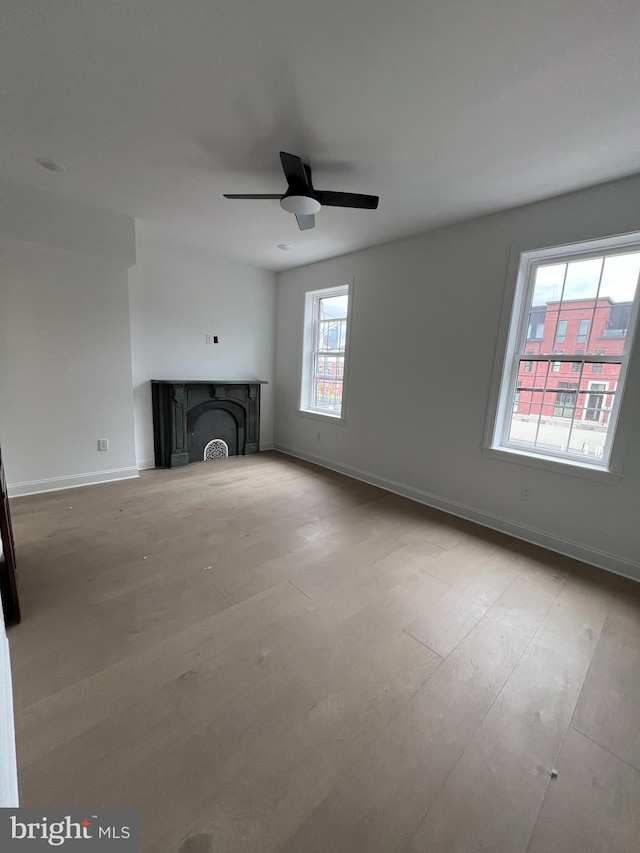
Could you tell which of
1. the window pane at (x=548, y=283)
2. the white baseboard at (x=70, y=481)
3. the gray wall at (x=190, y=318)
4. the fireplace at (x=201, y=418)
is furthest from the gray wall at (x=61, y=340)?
the window pane at (x=548, y=283)

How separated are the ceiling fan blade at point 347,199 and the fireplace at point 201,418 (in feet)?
8.89

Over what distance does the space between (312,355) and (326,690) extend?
4.08 metres

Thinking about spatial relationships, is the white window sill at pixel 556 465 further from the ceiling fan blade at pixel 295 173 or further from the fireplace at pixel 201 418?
the fireplace at pixel 201 418

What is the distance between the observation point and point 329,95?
1707mm

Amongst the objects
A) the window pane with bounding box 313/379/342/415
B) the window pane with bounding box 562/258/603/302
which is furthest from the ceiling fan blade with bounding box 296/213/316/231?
the window pane with bounding box 313/379/342/415

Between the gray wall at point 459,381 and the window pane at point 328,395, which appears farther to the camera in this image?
the window pane at point 328,395

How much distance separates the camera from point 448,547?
8.79 feet

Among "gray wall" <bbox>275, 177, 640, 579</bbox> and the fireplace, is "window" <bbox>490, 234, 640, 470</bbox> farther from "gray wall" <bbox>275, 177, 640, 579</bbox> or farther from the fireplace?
the fireplace

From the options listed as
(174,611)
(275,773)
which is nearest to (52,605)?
(174,611)

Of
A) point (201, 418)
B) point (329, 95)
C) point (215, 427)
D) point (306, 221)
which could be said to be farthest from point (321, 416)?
point (329, 95)

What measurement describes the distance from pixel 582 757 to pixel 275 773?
113 cm

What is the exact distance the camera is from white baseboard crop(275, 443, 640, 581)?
96.4 inches

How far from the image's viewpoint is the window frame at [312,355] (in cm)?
433

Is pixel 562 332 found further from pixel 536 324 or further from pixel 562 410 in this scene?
pixel 562 410
